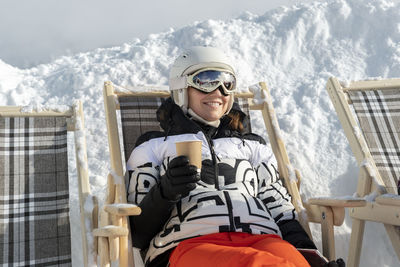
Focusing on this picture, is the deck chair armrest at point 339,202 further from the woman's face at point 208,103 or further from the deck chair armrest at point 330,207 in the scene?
the woman's face at point 208,103

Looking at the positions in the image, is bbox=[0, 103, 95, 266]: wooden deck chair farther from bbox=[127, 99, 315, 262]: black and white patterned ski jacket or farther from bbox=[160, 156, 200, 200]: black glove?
bbox=[160, 156, 200, 200]: black glove

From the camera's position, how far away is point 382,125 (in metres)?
3.67

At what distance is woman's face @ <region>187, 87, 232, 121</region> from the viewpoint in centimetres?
270

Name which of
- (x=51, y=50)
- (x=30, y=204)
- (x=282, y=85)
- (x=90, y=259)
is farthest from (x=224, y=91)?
(x=51, y=50)

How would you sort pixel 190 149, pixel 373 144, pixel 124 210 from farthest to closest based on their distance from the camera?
pixel 373 144 < pixel 124 210 < pixel 190 149

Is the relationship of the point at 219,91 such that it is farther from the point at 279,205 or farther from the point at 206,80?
the point at 279,205

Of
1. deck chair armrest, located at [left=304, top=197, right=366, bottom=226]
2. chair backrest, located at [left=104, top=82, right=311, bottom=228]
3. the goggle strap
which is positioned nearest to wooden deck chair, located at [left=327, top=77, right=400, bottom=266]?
deck chair armrest, located at [left=304, top=197, right=366, bottom=226]

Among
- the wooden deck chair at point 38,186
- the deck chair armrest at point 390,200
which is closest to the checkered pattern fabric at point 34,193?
the wooden deck chair at point 38,186

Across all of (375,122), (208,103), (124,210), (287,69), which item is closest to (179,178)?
(124,210)

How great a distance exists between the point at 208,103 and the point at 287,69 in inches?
146

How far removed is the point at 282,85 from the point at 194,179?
3.97 meters

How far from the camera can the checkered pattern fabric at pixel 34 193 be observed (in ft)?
9.34

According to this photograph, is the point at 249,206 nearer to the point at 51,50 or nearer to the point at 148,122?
the point at 148,122

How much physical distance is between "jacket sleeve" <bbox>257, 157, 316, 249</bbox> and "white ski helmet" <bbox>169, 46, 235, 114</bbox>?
1.83 feet
